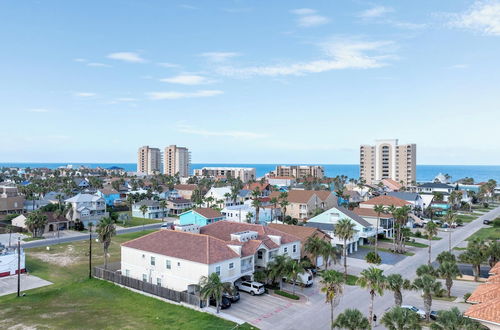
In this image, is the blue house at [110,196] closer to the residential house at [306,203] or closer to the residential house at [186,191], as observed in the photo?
the residential house at [186,191]

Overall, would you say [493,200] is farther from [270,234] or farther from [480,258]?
[270,234]

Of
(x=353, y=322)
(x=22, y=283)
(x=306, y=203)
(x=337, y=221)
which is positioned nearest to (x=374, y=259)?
(x=337, y=221)

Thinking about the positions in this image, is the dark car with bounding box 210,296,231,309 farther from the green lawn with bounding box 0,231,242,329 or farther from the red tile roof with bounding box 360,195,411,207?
the red tile roof with bounding box 360,195,411,207

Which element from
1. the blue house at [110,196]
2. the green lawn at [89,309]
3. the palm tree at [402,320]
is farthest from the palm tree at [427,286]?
the blue house at [110,196]

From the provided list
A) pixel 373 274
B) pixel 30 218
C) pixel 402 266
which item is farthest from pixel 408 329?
pixel 30 218

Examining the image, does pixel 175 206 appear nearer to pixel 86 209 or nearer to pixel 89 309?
pixel 86 209

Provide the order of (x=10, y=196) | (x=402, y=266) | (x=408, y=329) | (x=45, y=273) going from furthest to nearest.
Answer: (x=10, y=196), (x=402, y=266), (x=45, y=273), (x=408, y=329)

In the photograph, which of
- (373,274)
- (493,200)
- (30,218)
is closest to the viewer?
(373,274)
